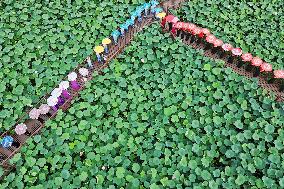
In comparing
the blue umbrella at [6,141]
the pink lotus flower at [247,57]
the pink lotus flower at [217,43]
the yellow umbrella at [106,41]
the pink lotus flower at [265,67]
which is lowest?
the blue umbrella at [6,141]

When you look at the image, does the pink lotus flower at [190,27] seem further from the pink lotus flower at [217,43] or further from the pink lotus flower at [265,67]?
the pink lotus flower at [265,67]

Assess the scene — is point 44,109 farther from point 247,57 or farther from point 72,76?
point 247,57

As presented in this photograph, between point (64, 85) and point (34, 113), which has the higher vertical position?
point (64, 85)

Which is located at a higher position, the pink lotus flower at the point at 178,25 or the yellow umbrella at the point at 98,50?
the pink lotus flower at the point at 178,25

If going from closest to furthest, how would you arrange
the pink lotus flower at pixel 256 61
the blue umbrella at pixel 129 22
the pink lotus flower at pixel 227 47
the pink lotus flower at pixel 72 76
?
the pink lotus flower at pixel 72 76
the pink lotus flower at pixel 256 61
the pink lotus flower at pixel 227 47
the blue umbrella at pixel 129 22

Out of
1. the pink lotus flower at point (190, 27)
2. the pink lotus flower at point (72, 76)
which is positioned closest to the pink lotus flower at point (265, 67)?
the pink lotus flower at point (190, 27)

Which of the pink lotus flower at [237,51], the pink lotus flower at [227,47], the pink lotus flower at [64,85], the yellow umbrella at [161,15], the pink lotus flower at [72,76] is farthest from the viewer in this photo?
the yellow umbrella at [161,15]

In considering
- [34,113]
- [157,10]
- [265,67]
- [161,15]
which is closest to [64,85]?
[34,113]

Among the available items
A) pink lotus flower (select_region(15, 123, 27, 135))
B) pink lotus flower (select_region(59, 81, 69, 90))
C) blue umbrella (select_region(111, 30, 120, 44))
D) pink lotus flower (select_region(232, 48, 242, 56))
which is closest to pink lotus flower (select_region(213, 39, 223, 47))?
pink lotus flower (select_region(232, 48, 242, 56))

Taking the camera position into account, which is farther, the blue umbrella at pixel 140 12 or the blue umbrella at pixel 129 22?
the blue umbrella at pixel 140 12
